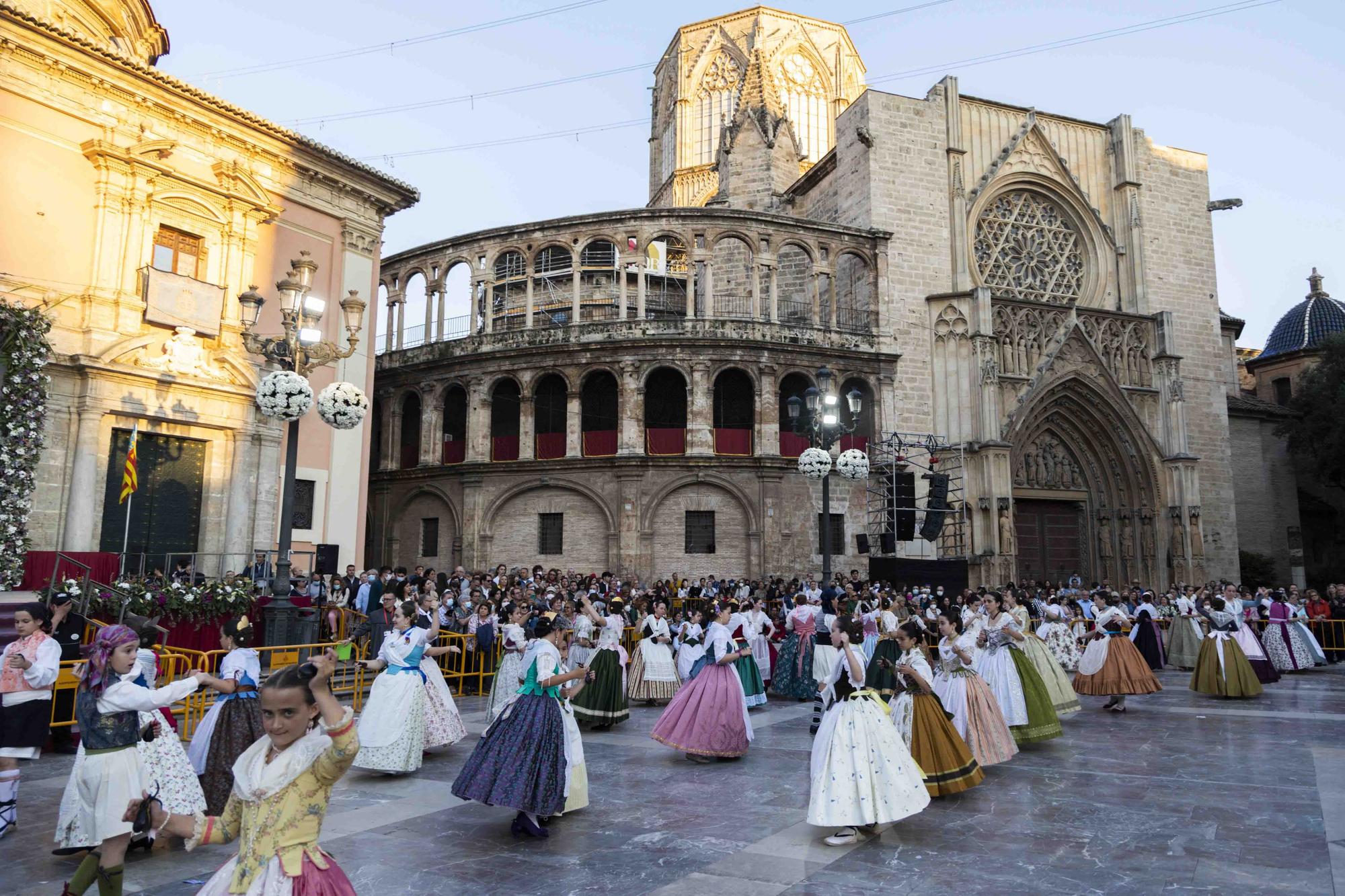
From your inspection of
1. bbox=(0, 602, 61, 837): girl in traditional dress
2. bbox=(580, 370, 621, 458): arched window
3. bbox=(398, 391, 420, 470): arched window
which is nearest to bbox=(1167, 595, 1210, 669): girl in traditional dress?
bbox=(580, 370, 621, 458): arched window

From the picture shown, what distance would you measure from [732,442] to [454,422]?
10237 millimetres

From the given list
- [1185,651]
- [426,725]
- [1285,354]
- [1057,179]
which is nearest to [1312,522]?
[1285,354]

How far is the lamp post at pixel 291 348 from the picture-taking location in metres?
12.9

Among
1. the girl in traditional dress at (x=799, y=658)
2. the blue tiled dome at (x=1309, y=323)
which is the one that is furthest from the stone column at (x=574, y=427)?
the blue tiled dome at (x=1309, y=323)

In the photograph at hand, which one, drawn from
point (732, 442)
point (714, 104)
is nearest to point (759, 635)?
point (732, 442)

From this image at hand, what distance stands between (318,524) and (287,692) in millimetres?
19831

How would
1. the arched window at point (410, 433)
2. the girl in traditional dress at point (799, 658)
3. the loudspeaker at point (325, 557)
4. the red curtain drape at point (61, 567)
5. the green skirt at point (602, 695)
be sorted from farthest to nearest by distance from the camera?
1. the arched window at point (410, 433)
2. the loudspeaker at point (325, 557)
3. the red curtain drape at point (61, 567)
4. the girl in traditional dress at point (799, 658)
5. the green skirt at point (602, 695)

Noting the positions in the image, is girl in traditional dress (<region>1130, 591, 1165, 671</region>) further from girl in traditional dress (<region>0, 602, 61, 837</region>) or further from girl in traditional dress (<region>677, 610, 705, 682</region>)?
girl in traditional dress (<region>0, 602, 61, 837</region>)

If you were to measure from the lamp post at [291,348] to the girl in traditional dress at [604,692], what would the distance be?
434 cm

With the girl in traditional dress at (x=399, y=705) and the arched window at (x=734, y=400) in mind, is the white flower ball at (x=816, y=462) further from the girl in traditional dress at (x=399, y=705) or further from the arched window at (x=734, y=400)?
the arched window at (x=734, y=400)

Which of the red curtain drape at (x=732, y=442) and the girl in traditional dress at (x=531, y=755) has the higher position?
the red curtain drape at (x=732, y=442)

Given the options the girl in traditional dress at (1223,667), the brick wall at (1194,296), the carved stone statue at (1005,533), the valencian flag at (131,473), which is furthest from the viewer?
the brick wall at (1194,296)

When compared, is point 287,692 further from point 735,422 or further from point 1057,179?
point 1057,179

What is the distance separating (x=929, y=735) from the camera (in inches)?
318
